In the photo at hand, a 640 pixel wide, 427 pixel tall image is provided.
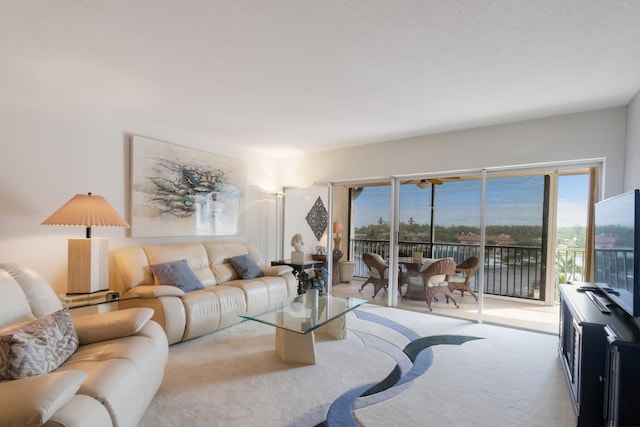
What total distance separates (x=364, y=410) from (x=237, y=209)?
11.9 ft

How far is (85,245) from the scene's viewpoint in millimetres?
2818

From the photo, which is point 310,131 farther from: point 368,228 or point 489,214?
point 489,214

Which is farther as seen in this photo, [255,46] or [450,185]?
[450,185]

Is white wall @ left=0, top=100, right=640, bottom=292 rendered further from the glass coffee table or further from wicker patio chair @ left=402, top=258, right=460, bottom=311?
the glass coffee table

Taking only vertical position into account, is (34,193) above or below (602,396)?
above

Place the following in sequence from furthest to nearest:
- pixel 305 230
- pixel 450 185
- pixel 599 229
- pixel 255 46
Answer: pixel 305 230, pixel 450 185, pixel 599 229, pixel 255 46

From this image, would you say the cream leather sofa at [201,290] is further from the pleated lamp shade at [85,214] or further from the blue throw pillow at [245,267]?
the pleated lamp shade at [85,214]

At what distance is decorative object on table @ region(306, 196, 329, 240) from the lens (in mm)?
5328

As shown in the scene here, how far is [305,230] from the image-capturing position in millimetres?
5590

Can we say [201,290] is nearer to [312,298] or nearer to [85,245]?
[85,245]

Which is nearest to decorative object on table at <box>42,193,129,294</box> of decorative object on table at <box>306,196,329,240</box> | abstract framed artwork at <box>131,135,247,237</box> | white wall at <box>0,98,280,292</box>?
white wall at <box>0,98,280,292</box>

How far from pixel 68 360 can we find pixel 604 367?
3.18 metres

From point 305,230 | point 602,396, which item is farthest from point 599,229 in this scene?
point 305,230

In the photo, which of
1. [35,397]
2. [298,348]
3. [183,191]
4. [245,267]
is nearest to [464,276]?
[298,348]
